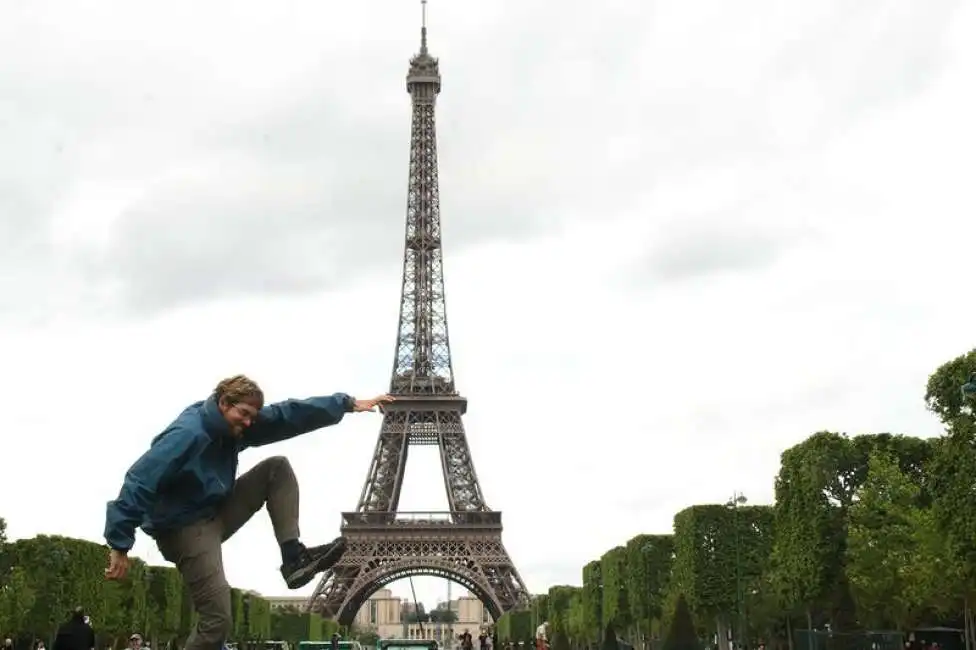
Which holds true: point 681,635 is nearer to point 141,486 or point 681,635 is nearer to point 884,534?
point 884,534

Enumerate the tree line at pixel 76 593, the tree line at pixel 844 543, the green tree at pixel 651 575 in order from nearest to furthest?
the tree line at pixel 844 543, the tree line at pixel 76 593, the green tree at pixel 651 575

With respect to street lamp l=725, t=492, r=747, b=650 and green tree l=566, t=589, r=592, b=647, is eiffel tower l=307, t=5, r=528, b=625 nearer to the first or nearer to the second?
green tree l=566, t=589, r=592, b=647

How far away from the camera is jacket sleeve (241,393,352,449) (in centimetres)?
726

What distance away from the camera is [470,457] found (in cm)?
9006

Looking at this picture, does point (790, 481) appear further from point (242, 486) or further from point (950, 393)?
point (242, 486)

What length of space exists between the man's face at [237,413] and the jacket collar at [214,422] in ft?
0.08

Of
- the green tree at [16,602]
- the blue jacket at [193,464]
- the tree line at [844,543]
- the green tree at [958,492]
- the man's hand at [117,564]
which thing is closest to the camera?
the man's hand at [117,564]

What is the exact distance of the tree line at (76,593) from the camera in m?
52.8

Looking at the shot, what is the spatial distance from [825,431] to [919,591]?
7.17 m

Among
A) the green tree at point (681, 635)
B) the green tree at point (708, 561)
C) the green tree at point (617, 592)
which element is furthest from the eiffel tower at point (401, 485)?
the green tree at point (681, 635)

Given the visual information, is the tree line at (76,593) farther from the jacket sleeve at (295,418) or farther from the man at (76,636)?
the jacket sleeve at (295,418)

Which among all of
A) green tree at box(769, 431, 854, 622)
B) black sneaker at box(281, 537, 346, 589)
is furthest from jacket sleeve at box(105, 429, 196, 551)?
green tree at box(769, 431, 854, 622)

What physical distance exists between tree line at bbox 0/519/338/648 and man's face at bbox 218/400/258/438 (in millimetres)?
47878

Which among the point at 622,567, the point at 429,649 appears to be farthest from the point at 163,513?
the point at 622,567
